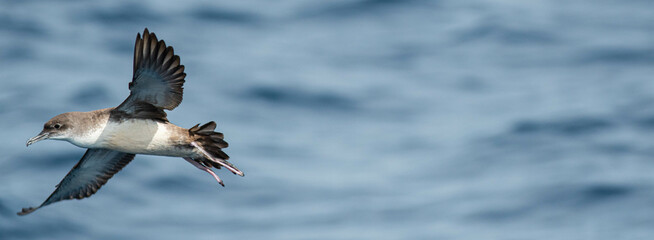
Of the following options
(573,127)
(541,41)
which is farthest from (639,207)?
(541,41)

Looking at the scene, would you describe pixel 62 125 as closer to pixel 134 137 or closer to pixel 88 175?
pixel 134 137

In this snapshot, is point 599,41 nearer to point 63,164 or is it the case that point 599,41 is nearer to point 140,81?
point 63,164

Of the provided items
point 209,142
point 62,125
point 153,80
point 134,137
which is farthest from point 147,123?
point 62,125

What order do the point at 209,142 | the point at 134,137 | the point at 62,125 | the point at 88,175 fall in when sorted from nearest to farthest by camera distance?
1. the point at 62,125
2. the point at 134,137
3. the point at 209,142
4. the point at 88,175

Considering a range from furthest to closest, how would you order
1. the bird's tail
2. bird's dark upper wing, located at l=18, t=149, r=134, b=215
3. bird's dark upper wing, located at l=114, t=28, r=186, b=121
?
bird's dark upper wing, located at l=18, t=149, r=134, b=215 < the bird's tail < bird's dark upper wing, located at l=114, t=28, r=186, b=121

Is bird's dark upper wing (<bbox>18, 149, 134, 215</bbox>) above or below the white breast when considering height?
above

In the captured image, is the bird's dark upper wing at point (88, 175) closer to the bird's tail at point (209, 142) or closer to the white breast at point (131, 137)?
the white breast at point (131, 137)

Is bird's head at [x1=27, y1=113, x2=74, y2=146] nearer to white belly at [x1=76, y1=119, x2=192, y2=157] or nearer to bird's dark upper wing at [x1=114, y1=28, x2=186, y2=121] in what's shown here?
white belly at [x1=76, y1=119, x2=192, y2=157]

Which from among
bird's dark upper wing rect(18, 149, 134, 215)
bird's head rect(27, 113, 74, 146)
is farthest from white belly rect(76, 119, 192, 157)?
bird's dark upper wing rect(18, 149, 134, 215)
